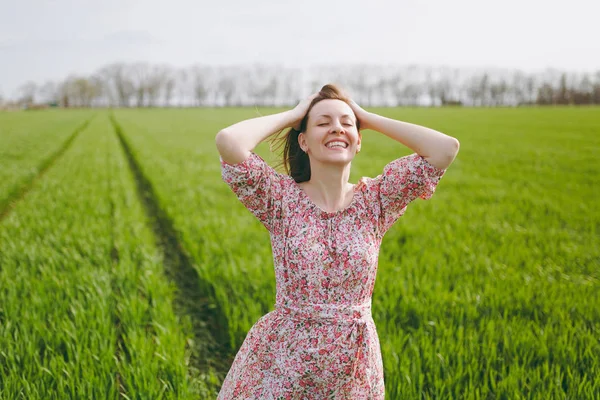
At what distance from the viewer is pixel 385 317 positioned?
10.1 feet

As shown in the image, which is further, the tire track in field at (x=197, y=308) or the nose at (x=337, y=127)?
the tire track in field at (x=197, y=308)

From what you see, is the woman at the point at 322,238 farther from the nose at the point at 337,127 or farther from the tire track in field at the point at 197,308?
the tire track in field at the point at 197,308

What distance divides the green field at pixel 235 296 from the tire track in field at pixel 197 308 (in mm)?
16

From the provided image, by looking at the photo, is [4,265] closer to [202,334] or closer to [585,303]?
[202,334]

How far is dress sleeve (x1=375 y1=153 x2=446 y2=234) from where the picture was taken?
168cm

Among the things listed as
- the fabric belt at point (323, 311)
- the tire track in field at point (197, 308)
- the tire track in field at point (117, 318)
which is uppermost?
the fabric belt at point (323, 311)

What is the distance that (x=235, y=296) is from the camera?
3.56 metres

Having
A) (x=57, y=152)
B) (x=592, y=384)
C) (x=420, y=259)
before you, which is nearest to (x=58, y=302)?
(x=420, y=259)

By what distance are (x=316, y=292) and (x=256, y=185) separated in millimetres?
432

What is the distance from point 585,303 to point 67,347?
135 inches

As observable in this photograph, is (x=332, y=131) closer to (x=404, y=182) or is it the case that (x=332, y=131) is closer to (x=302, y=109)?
(x=302, y=109)

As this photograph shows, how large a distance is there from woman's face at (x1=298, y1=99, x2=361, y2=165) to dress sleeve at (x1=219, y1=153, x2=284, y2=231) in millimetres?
188

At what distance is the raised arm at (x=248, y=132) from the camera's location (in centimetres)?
159

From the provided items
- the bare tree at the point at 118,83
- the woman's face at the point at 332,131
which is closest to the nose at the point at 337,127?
→ the woman's face at the point at 332,131
